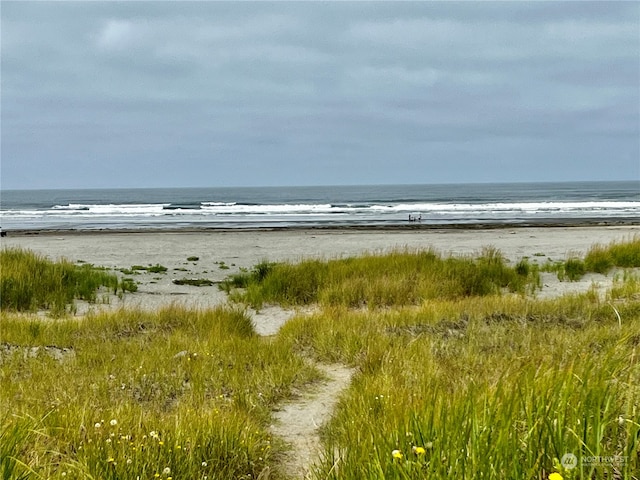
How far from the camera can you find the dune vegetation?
263 centimetres

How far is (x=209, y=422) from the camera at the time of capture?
157 inches

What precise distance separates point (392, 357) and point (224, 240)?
24.7 meters

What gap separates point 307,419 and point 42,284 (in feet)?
31.3

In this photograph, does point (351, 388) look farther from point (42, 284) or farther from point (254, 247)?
point (254, 247)

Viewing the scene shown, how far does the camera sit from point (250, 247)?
26.4 metres

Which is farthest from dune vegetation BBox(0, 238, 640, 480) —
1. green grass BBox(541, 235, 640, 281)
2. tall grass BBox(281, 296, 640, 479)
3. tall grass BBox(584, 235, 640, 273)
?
tall grass BBox(584, 235, 640, 273)

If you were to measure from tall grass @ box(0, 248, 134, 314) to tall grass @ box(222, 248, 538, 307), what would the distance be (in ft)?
10.9

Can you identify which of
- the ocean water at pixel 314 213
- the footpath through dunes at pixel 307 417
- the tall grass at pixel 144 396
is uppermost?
the ocean water at pixel 314 213

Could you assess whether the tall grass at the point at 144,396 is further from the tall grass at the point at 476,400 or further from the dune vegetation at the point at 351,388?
the tall grass at the point at 476,400

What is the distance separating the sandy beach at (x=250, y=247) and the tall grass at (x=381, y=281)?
0.87 m

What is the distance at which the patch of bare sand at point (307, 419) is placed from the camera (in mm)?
4160

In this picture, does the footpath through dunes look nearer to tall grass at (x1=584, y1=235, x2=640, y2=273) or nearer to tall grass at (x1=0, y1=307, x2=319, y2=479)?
tall grass at (x1=0, y1=307, x2=319, y2=479)

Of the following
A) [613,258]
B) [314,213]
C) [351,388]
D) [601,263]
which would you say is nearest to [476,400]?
[351,388]

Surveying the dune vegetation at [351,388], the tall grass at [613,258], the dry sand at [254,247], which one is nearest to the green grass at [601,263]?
the tall grass at [613,258]
